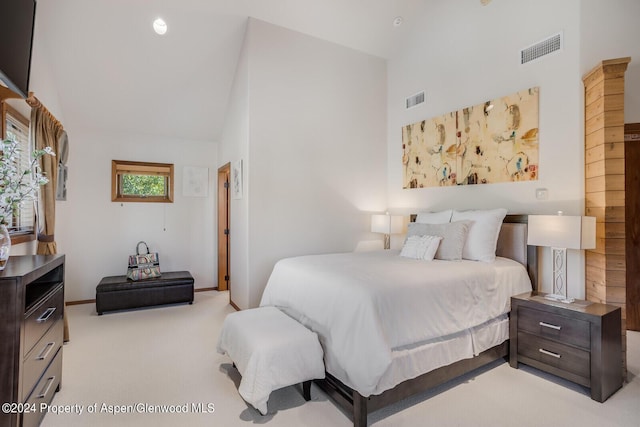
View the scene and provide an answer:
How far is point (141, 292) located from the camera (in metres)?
4.42

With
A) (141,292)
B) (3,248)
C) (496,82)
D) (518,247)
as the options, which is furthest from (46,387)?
(496,82)

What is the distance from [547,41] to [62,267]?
15.3 ft

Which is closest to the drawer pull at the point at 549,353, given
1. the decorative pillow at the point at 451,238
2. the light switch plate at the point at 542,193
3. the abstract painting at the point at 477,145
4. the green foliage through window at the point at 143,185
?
the decorative pillow at the point at 451,238

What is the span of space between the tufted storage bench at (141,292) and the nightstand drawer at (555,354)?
4.02m

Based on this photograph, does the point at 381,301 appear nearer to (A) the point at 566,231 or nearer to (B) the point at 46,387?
(A) the point at 566,231

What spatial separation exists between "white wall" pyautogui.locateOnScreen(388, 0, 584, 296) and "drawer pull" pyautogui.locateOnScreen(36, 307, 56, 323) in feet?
13.0

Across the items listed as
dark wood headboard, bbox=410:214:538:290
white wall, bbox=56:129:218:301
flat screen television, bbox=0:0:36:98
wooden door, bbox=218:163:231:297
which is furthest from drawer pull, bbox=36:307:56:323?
dark wood headboard, bbox=410:214:538:290

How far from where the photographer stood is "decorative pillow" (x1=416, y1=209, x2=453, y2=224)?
3.75m

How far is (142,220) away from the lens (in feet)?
16.7

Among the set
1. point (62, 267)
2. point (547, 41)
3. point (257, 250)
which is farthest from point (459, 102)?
point (62, 267)

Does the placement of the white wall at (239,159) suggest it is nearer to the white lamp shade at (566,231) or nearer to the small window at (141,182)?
the small window at (141,182)

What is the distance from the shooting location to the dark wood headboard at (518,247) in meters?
3.17

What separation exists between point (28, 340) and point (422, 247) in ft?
9.85

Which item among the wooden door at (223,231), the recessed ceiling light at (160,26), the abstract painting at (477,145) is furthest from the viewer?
the wooden door at (223,231)
